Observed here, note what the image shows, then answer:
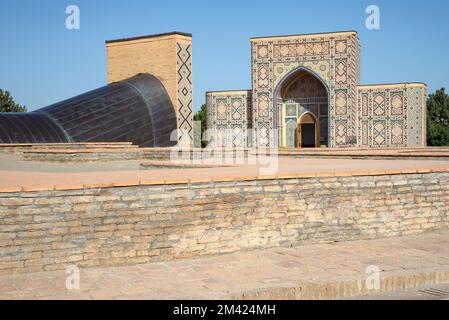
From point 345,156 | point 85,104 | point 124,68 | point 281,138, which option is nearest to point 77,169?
point 345,156

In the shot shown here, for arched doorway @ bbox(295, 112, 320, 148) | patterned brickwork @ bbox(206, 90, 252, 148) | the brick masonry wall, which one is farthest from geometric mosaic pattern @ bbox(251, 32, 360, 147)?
the brick masonry wall

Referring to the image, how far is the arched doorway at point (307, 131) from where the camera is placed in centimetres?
2053

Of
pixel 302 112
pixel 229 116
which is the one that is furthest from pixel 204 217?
pixel 229 116

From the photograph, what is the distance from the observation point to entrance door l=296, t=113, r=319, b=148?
811 inches

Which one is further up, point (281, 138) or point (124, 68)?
point (124, 68)

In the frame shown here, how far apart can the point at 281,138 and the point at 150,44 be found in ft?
19.8

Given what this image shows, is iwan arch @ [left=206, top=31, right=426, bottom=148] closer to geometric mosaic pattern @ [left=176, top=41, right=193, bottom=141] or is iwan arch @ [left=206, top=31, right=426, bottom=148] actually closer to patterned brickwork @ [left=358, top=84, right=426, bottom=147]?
patterned brickwork @ [left=358, top=84, right=426, bottom=147]

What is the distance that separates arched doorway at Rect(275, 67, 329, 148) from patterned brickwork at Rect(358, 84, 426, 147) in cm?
142

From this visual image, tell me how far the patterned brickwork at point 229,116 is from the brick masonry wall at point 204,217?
15.1 m

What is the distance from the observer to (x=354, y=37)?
1895 centimetres

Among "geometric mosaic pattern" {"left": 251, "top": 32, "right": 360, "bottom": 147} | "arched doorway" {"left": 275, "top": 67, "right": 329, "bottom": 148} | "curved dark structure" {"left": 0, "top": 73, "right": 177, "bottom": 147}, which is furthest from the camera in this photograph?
"arched doorway" {"left": 275, "top": 67, "right": 329, "bottom": 148}
